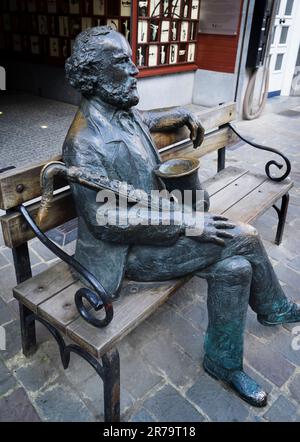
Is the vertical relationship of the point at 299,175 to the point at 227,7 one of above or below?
below

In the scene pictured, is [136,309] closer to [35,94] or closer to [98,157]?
[98,157]

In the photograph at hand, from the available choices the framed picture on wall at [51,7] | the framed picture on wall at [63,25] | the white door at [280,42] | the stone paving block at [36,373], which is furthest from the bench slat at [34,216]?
the white door at [280,42]

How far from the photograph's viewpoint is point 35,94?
8469 mm

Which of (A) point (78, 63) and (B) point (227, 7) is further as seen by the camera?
(B) point (227, 7)

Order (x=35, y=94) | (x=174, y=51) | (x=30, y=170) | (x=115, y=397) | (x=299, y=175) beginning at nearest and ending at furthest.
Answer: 1. (x=115, y=397)
2. (x=30, y=170)
3. (x=299, y=175)
4. (x=174, y=51)
5. (x=35, y=94)

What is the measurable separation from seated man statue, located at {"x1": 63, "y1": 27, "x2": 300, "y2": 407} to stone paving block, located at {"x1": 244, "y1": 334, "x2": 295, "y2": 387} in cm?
21

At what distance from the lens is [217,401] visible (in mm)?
2033

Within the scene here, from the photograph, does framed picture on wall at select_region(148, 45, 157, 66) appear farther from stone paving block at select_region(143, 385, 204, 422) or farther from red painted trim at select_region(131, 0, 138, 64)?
stone paving block at select_region(143, 385, 204, 422)

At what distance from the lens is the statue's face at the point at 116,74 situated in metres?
1.83

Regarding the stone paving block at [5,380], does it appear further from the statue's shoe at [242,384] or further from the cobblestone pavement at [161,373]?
the statue's shoe at [242,384]

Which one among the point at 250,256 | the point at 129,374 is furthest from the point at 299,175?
the point at 129,374

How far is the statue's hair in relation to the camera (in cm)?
181

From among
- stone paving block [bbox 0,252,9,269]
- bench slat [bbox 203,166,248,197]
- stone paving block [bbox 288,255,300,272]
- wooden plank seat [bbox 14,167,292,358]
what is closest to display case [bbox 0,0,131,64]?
bench slat [bbox 203,166,248,197]
